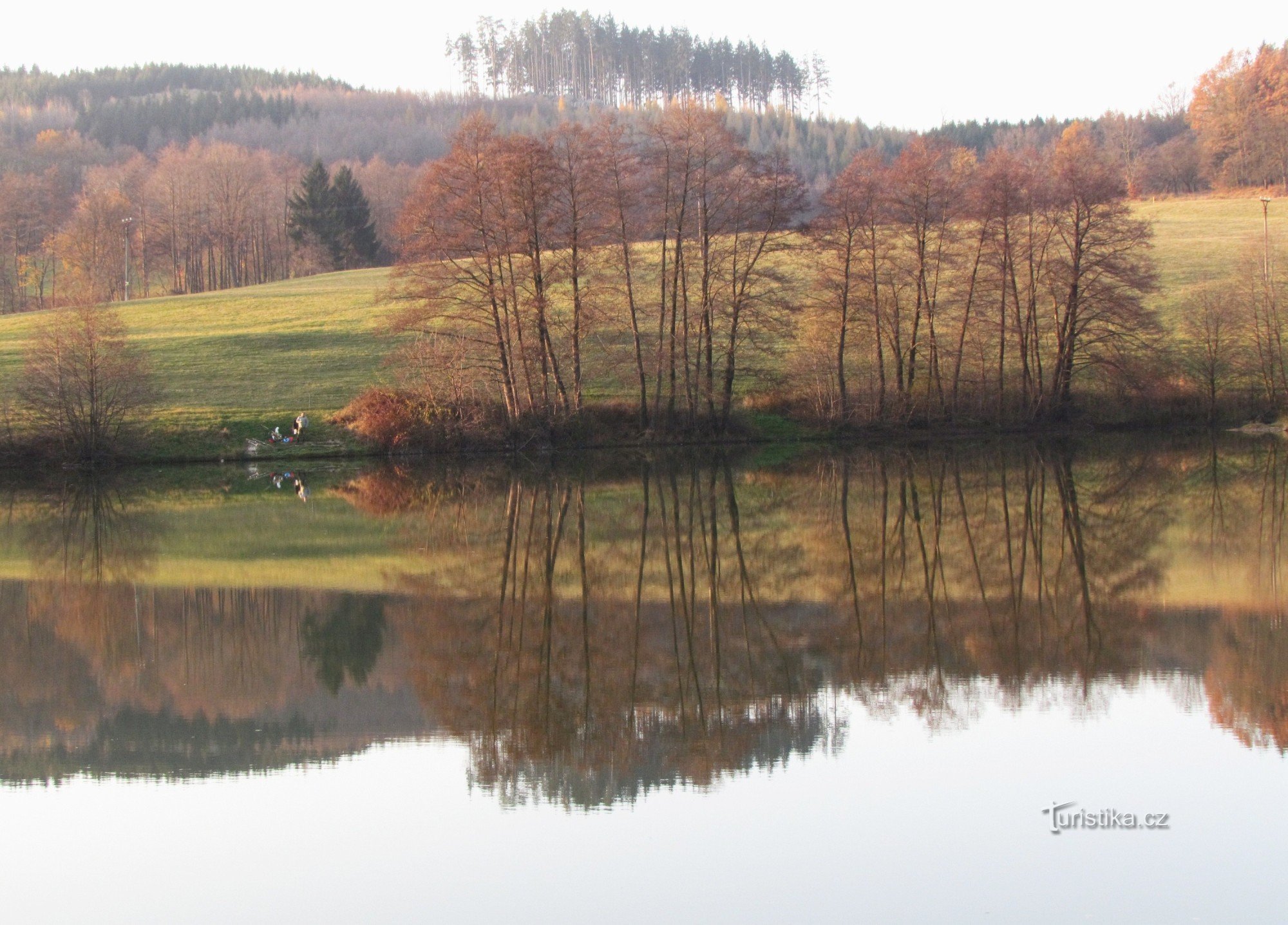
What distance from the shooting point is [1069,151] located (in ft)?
151

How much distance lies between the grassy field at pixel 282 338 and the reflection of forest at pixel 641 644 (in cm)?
2320

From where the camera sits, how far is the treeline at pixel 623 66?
16700 cm

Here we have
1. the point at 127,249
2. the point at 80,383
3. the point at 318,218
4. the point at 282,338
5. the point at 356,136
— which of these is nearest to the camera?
the point at 80,383

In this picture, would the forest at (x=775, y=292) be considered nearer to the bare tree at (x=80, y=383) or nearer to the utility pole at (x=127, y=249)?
the bare tree at (x=80, y=383)

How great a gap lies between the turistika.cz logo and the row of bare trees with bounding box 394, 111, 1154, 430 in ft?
116

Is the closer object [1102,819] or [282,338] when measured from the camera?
[1102,819]

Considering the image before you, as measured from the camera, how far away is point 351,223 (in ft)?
301

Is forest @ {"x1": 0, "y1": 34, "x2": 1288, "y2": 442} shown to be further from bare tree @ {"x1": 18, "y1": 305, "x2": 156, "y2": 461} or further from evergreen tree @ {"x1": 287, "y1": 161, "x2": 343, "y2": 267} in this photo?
evergreen tree @ {"x1": 287, "y1": 161, "x2": 343, "y2": 267}

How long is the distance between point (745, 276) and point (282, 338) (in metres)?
25.7

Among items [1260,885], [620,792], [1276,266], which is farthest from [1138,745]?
[1276,266]

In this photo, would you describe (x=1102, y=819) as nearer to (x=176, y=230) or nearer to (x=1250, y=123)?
(x=1250, y=123)

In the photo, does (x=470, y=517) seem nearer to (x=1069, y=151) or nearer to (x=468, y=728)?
(x=468, y=728)

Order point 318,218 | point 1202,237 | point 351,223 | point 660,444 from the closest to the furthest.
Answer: point 660,444, point 1202,237, point 318,218, point 351,223

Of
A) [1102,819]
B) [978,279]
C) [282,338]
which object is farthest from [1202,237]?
[1102,819]
